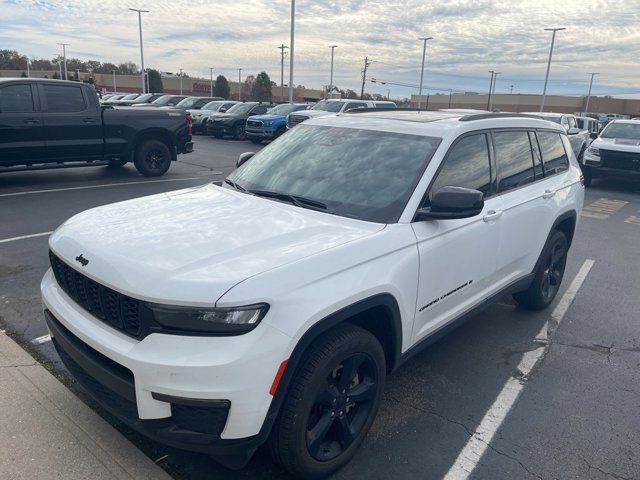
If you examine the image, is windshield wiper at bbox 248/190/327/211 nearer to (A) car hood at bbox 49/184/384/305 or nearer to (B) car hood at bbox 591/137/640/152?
(A) car hood at bbox 49/184/384/305

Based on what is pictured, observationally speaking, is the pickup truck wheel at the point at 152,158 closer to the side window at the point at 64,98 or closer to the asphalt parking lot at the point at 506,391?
the side window at the point at 64,98

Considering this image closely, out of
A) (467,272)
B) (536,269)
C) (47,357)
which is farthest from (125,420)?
(536,269)

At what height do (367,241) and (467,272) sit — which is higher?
(367,241)

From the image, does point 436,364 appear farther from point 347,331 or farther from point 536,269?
point 347,331

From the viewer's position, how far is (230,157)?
55.7ft

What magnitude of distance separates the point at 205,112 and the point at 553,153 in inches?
896

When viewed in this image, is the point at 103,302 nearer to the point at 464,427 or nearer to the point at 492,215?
the point at 464,427

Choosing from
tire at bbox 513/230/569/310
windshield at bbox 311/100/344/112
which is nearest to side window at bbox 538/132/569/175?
tire at bbox 513/230/569/310

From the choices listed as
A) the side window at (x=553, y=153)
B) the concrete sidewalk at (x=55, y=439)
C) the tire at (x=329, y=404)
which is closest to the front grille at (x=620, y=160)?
the side window at (x=553, y=153)

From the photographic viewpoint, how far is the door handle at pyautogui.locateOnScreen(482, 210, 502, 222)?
12.0ft

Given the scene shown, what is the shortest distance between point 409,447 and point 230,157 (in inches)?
585

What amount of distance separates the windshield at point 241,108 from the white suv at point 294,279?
20.9 m

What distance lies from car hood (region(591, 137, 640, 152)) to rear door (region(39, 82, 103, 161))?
1234cm

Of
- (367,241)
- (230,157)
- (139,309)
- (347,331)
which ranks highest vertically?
(367,241)
